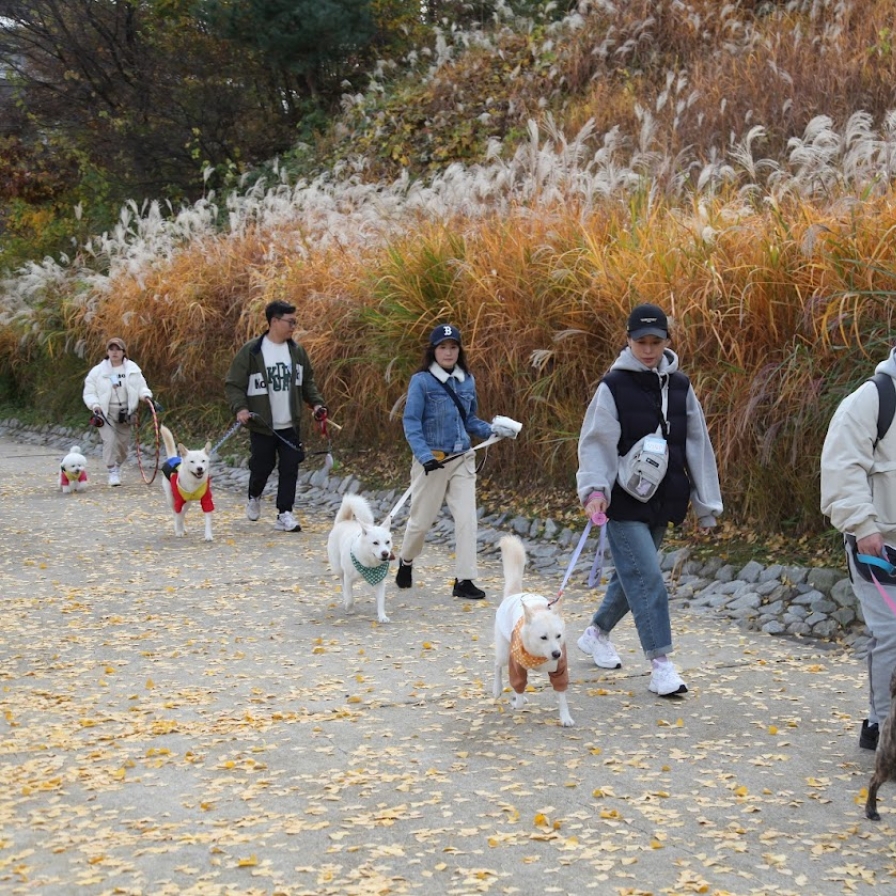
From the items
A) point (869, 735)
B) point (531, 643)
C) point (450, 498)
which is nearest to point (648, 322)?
point (531, 643)

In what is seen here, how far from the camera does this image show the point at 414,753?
5.29 meters

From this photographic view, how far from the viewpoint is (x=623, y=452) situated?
20.0 ft

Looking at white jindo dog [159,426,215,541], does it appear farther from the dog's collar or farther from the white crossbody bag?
the white crossbody bag

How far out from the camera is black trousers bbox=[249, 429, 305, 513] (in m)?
11.1

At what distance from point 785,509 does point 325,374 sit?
19.7ft

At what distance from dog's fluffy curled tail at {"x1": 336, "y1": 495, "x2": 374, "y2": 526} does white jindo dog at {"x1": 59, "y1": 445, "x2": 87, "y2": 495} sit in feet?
20.3

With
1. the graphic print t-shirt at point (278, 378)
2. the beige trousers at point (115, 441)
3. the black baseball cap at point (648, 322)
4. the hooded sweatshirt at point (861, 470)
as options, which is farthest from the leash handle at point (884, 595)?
the beige trousers at point (115, 441)

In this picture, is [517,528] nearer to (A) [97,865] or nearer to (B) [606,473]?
(B) [606,473]

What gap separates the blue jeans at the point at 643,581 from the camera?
598 centimetres

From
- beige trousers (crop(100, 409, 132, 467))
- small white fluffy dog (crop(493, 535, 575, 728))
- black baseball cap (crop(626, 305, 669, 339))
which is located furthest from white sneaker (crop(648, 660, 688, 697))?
beige trousers (crop(100, 409, 132, 467))

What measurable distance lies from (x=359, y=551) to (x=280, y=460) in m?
3.59

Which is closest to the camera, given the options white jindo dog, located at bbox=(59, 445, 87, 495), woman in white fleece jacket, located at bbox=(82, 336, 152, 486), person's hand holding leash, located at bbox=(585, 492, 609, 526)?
person's hand holding leash, located at bbox=(585, 492, 609, 526)

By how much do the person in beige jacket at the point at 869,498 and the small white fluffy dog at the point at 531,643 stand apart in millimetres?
1297

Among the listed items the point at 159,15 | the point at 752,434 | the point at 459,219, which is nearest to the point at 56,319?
the point at 159,15
